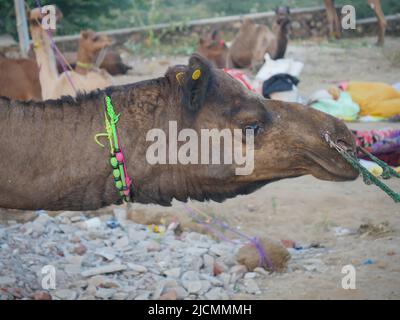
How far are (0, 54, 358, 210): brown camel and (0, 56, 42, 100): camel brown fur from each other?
18.0ft

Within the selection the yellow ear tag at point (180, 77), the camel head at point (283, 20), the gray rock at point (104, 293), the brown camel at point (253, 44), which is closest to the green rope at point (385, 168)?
the yellow ear tag at point (180, 77)

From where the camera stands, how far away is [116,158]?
140 inches

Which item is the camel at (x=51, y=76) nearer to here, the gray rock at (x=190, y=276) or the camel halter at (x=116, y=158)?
the gray rock at (x=190, y=276)

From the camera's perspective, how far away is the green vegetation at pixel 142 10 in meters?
15.7

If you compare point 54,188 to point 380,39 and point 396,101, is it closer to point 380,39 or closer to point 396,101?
point 396,101

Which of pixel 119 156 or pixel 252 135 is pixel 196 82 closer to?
pixel 252 135

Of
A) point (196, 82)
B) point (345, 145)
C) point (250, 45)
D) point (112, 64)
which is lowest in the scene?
point (345, 145)

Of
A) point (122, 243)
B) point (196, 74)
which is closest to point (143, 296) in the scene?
point (122, 243)

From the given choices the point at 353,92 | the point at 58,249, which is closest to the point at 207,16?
the point at 353,92

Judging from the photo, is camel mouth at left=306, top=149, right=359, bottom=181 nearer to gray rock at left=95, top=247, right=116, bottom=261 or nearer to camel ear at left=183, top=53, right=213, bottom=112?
camel ear at left=183, top=53, right=213, bottom=112

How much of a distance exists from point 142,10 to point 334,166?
57.4 ft

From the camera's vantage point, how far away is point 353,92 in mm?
10984

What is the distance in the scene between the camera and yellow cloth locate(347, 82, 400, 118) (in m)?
10.5

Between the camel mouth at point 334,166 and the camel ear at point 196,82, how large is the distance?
2.06 ft
